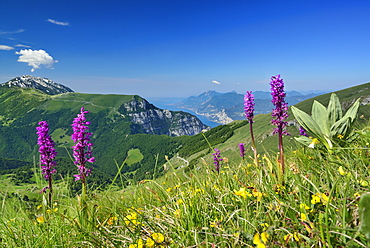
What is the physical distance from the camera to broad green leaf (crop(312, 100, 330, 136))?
3.86 meters

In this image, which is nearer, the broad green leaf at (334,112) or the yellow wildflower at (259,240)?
the yellow wildflower at (259,240)

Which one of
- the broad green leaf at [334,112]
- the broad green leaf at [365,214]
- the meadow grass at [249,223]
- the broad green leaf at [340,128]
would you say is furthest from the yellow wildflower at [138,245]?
the broad green leaf at [334,112]

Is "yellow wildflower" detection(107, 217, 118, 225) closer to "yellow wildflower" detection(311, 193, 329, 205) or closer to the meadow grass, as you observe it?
the meadow grass

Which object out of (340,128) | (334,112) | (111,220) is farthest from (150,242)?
(334,112)

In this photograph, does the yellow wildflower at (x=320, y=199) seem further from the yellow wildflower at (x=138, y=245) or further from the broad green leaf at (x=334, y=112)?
the broad green leaf at (x=334, y=112)

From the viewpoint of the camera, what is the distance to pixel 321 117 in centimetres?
403

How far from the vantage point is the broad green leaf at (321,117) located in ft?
12.7

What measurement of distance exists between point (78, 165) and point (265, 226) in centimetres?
368

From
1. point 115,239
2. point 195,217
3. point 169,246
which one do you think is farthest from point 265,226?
point 115,239

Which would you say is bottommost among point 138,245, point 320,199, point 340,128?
point 138,245

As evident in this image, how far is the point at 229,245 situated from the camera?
5.49 feet

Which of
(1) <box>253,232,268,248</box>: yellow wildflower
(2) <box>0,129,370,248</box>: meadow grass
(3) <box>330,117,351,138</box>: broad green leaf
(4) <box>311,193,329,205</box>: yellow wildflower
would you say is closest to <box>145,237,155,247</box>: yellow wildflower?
(2) <box>0,129,370,248</box>: meadow grass

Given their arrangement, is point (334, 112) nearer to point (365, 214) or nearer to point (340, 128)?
point (340, 128)

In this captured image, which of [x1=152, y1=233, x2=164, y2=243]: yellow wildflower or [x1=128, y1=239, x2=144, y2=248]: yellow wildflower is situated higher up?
[x1=152, y1=233, x2=164, y2=243]: yellow wildflower
